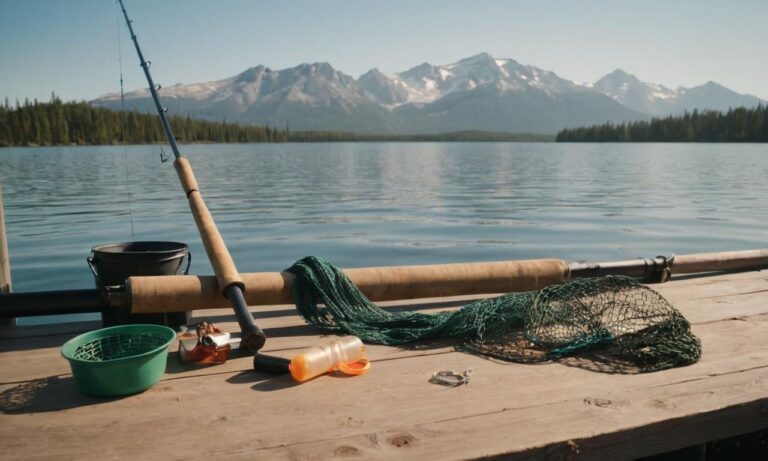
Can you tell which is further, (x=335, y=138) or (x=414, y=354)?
(x=335, y=138)

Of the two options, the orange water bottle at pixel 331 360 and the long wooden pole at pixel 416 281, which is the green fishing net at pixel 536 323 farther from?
→ the orange water bottle at pixel 331 360

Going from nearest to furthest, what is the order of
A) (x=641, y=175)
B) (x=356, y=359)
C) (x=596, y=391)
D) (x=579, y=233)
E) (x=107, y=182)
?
(x=596, y=391) < (x=356, y=359) < (x=579, y=233) < (x=107, y=182) < (x=641, y=175)

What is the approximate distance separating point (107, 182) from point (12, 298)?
23756mm

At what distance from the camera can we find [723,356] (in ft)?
11.0

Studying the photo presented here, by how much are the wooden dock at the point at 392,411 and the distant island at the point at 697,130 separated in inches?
4661

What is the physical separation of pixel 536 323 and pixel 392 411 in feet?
4.26

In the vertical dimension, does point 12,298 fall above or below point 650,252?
above

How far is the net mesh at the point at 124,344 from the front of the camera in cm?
303

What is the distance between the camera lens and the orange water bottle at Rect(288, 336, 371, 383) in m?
2.91

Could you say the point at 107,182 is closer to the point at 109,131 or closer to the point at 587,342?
the point at 587,342

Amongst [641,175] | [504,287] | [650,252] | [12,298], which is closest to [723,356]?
[504,287]

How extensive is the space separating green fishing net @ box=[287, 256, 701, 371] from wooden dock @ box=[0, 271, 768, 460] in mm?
136

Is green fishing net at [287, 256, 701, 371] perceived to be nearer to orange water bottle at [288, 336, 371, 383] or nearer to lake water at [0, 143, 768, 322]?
orange water bottle at [288, 336, 371, 383]

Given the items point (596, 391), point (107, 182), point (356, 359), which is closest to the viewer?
point (596, 391)
